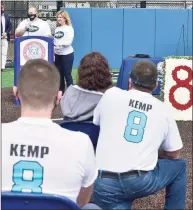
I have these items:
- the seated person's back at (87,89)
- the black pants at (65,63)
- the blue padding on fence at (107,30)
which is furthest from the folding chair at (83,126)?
the blue padding on fence at (107,30)

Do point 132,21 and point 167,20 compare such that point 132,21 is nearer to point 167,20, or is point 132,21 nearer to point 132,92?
point 167,20

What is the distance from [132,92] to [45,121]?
2.76 feet

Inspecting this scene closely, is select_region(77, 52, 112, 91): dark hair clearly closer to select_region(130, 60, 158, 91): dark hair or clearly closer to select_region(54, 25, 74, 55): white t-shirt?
select_region(130, 60, 158, 91): dark hair

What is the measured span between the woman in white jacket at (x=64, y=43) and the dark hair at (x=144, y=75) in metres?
4.56

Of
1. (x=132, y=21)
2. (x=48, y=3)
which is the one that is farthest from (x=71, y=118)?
(x=48, y=3)

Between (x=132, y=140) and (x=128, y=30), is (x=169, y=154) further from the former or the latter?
(x=128, y=30)

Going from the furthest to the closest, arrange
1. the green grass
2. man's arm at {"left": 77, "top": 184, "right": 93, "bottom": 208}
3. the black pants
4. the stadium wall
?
the stadium wall, the green grass, the black pants, man's arm at {"left": 77, "top": 184, "right": 93, "bottom": 208}

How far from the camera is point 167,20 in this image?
465 inches

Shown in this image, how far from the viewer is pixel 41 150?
1883 millimetres

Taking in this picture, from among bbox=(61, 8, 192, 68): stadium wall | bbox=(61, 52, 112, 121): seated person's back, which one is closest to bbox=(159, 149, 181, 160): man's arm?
bbox=(61, 52, 112, 121): seated person's back

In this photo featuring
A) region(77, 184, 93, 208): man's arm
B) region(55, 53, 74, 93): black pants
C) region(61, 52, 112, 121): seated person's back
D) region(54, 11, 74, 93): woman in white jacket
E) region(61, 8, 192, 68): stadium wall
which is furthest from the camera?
region(61, 8, 192, 68): stadium wall

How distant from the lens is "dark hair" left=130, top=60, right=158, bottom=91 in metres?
2.69

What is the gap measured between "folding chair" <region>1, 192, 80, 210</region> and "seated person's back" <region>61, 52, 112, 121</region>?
1397 mm

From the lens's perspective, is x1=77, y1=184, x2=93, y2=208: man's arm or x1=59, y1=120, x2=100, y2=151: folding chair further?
x1=59, y1=120, x2=100, y2=151: folding chair
